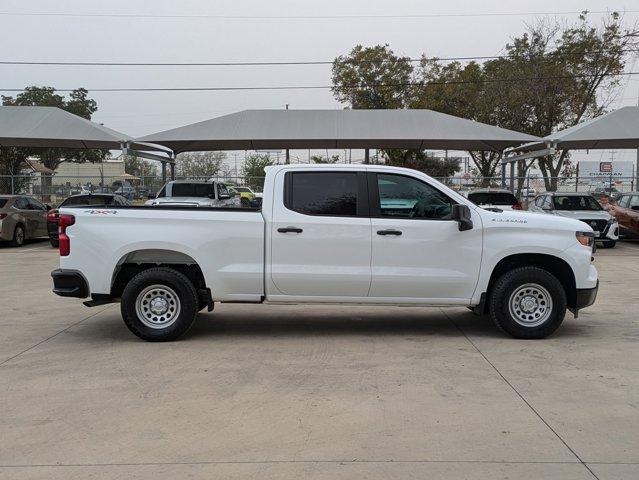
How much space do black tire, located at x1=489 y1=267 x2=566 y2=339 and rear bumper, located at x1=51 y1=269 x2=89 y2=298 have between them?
4.64 metres

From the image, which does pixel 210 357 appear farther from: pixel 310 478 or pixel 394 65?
pixel 394 65

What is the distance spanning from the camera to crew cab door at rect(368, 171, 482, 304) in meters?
7.02

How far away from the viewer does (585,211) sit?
18.2 meters

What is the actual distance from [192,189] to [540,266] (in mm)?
14222

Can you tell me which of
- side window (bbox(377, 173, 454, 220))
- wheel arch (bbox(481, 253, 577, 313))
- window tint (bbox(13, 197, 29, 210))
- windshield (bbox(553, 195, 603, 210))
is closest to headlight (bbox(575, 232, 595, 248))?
wheel arch (bbox(481, 253, 577, 313))

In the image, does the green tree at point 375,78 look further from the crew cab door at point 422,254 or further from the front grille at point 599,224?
the crew cab door at point 422,254

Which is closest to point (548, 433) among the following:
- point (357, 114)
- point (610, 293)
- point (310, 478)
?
point (310, 478)

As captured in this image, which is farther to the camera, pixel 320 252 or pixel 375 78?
pixel 375 78

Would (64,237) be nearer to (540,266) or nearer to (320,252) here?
(320,252)

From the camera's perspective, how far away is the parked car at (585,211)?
704 inches

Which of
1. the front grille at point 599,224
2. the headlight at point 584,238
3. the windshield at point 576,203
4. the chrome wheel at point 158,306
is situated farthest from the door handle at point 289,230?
the windshield at point 576,203

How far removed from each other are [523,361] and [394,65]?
36142mm

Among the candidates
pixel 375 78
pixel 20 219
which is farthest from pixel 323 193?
pixel 375 78

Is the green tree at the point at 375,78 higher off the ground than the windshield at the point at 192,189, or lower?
higher
